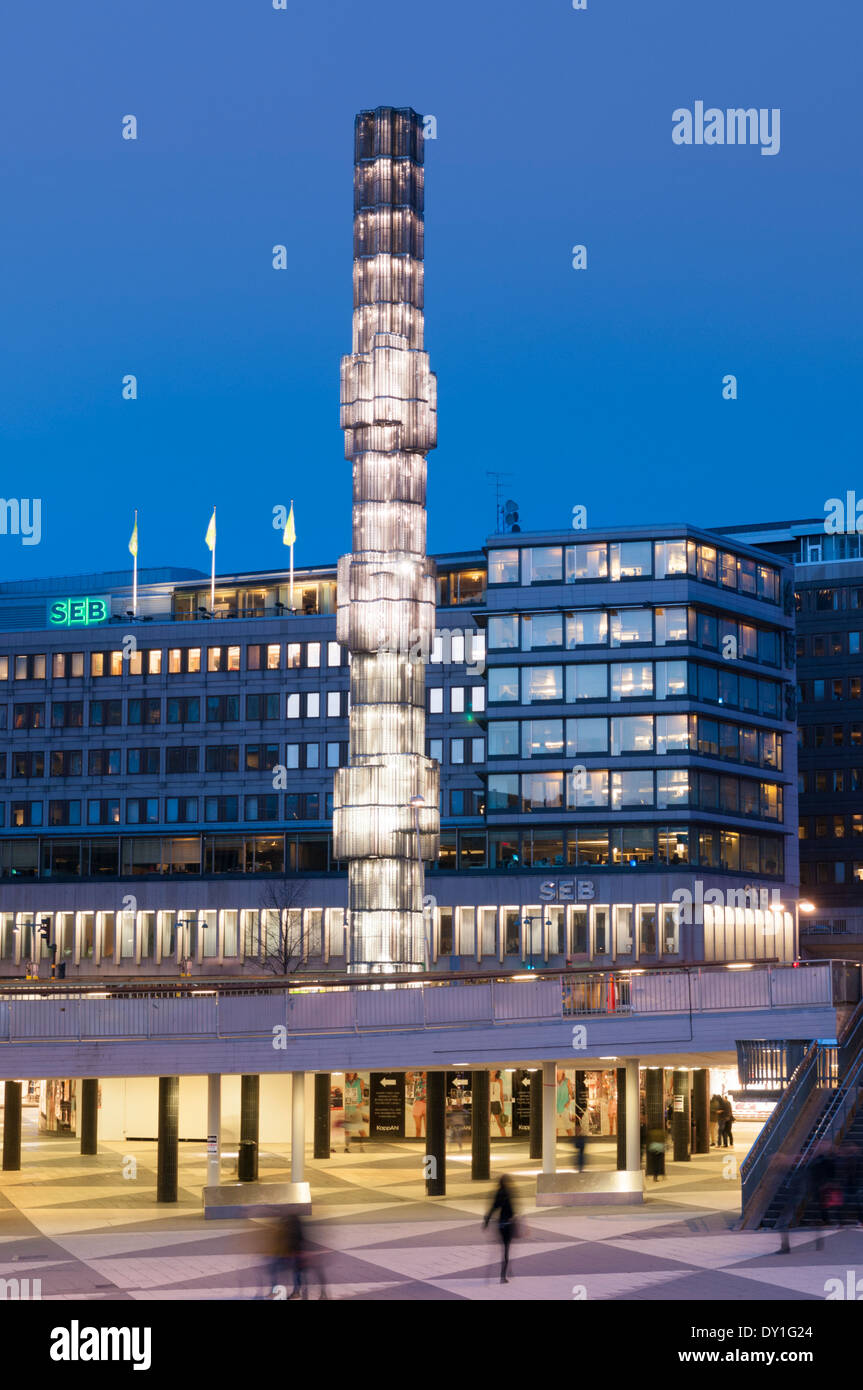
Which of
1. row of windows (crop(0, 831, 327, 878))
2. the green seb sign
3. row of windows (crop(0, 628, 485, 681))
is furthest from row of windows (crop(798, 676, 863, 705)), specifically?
the green seb sign

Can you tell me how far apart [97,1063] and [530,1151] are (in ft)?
67.4

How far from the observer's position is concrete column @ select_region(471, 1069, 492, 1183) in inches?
1981

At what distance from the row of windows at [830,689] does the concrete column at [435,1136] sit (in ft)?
277

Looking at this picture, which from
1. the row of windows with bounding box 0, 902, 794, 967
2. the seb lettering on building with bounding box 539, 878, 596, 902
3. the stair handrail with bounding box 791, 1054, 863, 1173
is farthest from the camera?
the seb lettering on building with bounding box 539, 878, 596, 902

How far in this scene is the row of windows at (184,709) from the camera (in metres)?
102

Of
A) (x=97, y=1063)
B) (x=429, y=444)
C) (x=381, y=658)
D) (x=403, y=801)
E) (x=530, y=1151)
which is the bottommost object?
(x=530, y=1151)

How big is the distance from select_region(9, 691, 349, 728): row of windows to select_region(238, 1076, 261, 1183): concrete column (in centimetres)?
5276

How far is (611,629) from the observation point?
94062 mm

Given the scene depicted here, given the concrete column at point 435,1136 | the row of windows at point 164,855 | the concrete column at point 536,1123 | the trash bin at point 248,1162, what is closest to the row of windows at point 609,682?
the row of windows at point 164,855

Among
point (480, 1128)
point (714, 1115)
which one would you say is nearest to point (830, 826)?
point (714, 1115)

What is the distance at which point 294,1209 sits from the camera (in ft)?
140

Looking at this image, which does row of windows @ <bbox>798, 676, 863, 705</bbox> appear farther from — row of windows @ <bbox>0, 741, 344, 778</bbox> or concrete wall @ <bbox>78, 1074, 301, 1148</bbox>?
concrete wall @ <bbox>78, 1074, 301, 1148</bbox>
